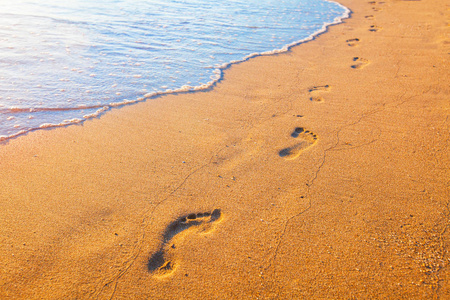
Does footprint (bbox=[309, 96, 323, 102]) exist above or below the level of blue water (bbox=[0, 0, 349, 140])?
below

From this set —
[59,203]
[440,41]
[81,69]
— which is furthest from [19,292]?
[440,41]

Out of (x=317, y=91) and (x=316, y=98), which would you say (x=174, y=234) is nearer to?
(x=316, y=98)

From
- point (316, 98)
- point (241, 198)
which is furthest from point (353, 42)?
point (241, 198)

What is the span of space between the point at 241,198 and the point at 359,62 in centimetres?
377

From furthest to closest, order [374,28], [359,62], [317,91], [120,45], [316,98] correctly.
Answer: [374,28] < [120,45] < [359,62] < [317,91] < [316,98]

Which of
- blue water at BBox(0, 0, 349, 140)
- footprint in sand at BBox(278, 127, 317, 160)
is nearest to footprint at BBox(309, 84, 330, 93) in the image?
footprint in sand at BBox(278, 127, 317, 160)

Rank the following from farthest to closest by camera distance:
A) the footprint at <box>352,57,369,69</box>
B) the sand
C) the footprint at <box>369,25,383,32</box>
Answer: the footprint at <box>369,25,383,32</box> < the footprint at <box>352,57,369,69</box> < the sand

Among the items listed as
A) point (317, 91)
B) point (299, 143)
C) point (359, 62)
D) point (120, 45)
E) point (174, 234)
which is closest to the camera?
point (174, 234)

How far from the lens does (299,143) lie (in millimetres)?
2965

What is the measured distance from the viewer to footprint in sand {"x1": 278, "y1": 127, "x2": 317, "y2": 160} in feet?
9.27

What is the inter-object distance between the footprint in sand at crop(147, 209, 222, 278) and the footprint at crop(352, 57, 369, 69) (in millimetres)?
3760

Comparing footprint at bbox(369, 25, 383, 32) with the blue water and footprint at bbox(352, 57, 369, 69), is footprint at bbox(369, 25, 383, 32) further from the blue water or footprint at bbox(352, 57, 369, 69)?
footprint at bbox(352, 57, 369, 69)

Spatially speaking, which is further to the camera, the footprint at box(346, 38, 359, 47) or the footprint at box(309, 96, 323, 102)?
the footprint at box(346, 38, 359, 47)

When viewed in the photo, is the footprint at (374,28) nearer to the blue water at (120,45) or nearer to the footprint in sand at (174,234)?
the blue water at (120,45)
